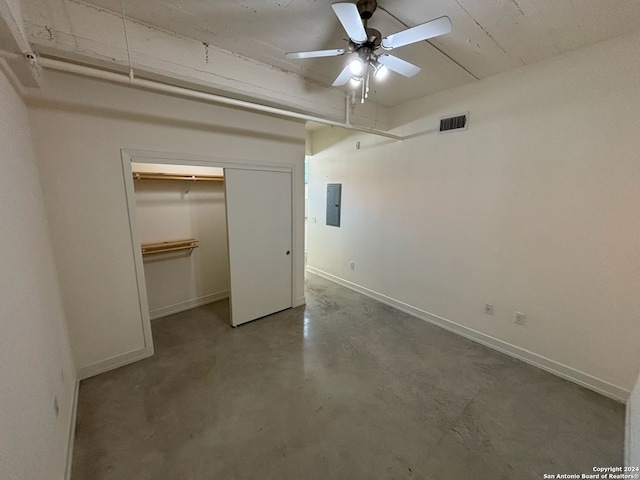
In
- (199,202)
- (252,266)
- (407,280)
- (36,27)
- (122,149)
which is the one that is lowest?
(407,280)

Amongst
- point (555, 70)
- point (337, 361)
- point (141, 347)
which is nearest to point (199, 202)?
point (141, 347)

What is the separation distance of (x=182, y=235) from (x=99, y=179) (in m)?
1.46

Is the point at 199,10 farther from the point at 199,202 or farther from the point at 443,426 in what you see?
the point at 443,426

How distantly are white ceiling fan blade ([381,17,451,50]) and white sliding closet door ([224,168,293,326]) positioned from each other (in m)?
1.95

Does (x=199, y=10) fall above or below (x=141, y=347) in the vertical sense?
above

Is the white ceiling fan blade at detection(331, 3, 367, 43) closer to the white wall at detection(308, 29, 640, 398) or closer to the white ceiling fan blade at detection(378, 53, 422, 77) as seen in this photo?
the white ceiling fan blade at detection(378, 53, 422, 77)

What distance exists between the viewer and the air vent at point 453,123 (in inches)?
112

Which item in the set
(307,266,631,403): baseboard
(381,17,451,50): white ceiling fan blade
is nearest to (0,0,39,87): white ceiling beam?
(381,17,451,50): white ceiling fan blade

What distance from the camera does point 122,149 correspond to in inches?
86.8

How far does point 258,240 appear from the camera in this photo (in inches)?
126

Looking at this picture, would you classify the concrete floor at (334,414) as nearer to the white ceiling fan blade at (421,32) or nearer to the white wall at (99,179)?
the white wall at (99,179)

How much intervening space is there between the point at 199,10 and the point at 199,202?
2.33m

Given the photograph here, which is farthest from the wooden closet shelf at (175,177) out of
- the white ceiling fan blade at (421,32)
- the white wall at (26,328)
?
the white ceiling fan blade at (421,32)

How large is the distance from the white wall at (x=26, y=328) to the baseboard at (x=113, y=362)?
0.41 m
